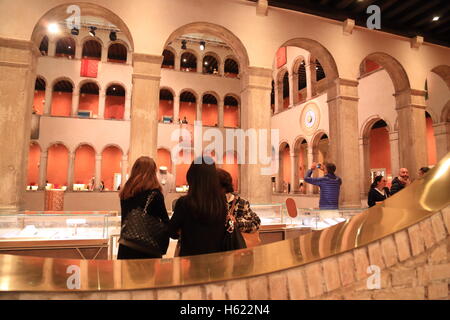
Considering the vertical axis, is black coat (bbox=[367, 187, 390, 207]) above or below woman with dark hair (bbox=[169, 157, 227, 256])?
above

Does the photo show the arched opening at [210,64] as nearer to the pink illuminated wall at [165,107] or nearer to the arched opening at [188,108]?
the arched opening at [188,108]

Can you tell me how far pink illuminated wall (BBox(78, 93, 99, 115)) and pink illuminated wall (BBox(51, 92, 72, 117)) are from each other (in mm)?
707

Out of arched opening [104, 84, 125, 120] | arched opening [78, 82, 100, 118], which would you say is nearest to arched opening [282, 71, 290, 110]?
arched opening [104, 84, 125, 120]

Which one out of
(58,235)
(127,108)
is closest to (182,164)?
(127,108)

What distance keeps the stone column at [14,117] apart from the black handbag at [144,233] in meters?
5.04

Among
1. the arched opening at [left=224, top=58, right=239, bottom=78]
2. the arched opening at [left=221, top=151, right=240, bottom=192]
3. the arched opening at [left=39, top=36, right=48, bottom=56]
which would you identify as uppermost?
the arched opening at [left=224, top=58, right=239, bottom=78]

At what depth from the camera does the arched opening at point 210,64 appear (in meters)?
20.0

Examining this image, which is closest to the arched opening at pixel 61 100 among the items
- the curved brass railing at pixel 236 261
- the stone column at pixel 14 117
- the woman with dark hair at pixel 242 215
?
the stone column at pixel 14 117

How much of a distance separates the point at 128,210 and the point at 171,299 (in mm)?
1499

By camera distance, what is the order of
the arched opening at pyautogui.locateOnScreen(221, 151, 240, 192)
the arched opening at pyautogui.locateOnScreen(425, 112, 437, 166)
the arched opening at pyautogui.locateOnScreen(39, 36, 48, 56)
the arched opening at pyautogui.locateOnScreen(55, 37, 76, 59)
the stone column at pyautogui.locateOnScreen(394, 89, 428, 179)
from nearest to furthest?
the stone column at pyautogui.locateOnScreen(394, 89, 428, 179) < the arched opening at pyautogui.locateOnScreen(425, 112, 437, 166) < the arched opening at pyautogui.locateOnScreen(39, 36, 48, 56) < the arched opening at pyautogui.locateOnScreen(55, 37, 76, 59) < the arched opening at pyautogui.locateOnScreen(221, 151, 240, 192)

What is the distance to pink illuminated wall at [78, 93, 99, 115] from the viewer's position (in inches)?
741

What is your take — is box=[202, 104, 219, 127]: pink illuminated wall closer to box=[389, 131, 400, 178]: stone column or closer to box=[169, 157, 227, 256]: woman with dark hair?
box=[389, 131, 400, 178]: stone column

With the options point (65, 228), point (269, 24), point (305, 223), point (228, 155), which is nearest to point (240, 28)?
point (269, 24)

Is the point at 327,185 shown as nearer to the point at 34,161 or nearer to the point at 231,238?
the point at 231,238
